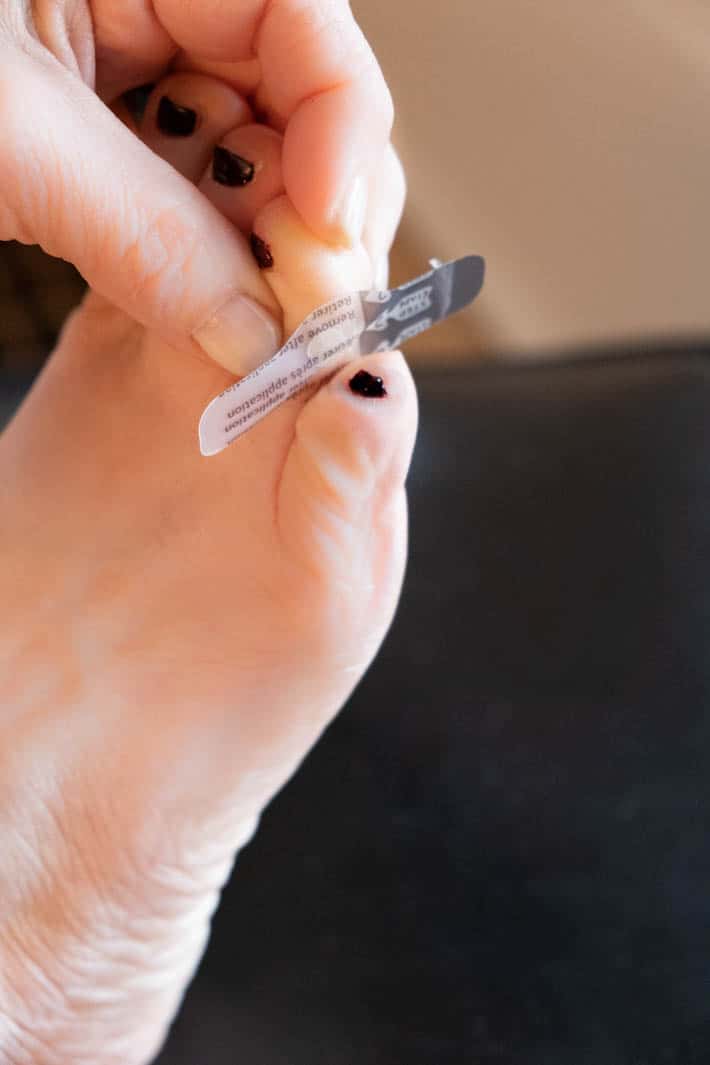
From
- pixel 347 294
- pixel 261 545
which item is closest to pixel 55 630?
pixel 261 545

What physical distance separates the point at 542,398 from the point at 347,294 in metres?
0.38

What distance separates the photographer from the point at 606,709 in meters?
0.73

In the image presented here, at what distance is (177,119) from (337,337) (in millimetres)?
127

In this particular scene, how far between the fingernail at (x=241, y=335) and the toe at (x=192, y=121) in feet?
0.26

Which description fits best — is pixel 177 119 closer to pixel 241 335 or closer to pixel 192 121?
pixel 192 121

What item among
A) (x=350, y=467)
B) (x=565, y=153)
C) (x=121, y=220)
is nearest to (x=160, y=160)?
(x=121, y=220)

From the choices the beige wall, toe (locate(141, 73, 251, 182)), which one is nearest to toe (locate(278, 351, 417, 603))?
toe (locate(141, 73, 251, 182))

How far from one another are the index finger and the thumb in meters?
0.04

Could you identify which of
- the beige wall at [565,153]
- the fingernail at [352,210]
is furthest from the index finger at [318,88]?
the beige wall at [565,153]

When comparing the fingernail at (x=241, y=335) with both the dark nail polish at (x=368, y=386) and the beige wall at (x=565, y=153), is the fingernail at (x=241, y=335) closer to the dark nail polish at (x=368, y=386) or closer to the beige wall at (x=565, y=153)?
the dark nail polish at (x=368, y=386)

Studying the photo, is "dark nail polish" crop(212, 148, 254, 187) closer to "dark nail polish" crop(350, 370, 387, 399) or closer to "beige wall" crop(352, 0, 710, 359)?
"dark nail polish" crop(350, 370, 387, 399)

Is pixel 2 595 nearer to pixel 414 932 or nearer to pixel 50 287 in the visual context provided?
pixel 414 932

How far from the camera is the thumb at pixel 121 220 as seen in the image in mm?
401

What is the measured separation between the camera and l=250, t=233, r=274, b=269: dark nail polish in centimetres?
46
